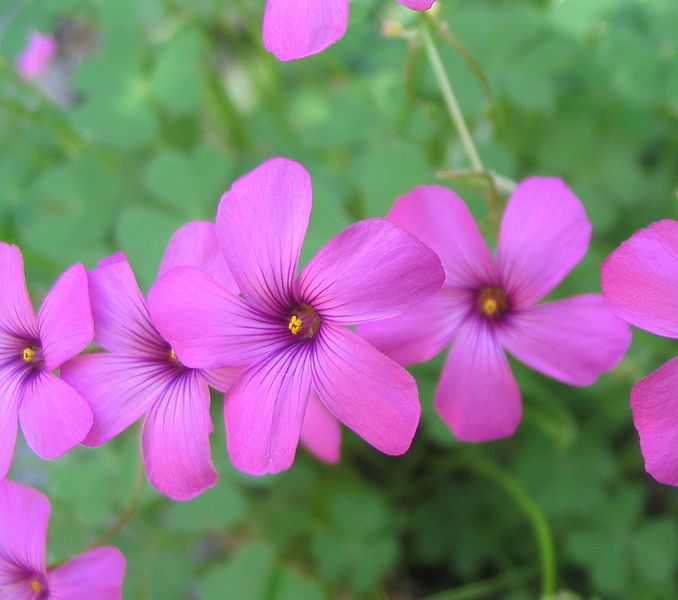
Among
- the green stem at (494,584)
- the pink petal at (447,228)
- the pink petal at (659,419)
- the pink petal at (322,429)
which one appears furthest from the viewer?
the green stem at (494,584)

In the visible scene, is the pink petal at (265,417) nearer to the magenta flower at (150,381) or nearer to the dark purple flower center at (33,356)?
the magenta flower at (150,381)

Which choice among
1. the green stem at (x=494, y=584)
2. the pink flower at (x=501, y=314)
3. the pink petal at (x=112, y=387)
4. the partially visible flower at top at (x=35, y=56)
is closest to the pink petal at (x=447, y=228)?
the pink flower at (x=501, y=314)

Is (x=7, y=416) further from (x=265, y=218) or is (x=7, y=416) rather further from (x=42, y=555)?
(x=265, y=218)

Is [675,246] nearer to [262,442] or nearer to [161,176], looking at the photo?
[262,442]

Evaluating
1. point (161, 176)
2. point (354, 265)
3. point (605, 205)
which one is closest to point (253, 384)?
point (354, 265)

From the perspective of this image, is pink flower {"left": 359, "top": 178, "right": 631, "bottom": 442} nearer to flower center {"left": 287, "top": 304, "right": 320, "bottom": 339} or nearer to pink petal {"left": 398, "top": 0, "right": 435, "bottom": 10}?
flower center {"left": 287, "top": 304, "right": 320, "bottom": 339}

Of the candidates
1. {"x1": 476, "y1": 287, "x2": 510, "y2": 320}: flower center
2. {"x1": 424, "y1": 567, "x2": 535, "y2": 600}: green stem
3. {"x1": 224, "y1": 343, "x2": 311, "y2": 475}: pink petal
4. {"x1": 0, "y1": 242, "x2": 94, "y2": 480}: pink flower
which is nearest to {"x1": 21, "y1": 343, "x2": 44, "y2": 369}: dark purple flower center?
{"x1": 0, "y1": 242, "x2": 94, "y2": 480}: pink flower
